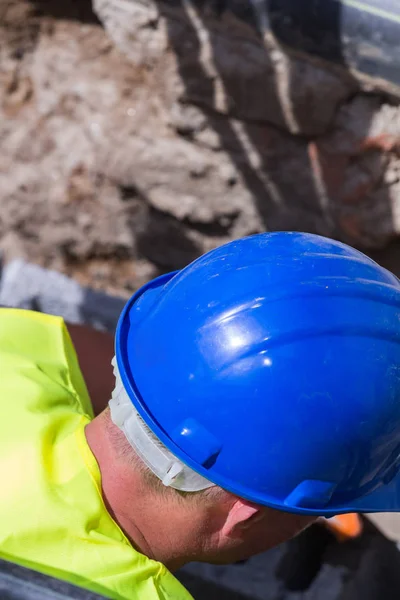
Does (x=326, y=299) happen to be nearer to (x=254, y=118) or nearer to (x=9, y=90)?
(x=254, y=118)

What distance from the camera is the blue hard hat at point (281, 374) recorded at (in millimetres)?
1305

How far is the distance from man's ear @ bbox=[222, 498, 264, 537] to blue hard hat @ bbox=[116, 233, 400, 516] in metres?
0.04

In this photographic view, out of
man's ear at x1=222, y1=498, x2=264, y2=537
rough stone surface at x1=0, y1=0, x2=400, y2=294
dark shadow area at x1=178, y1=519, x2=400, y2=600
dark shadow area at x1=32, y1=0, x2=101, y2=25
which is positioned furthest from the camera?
dark shadow area at x1=32, y1=0, x2=101, y2=25

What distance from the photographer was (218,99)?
2676mm

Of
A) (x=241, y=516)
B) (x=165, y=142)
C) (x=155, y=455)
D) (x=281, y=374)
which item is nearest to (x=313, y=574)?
(x=241, y=516)

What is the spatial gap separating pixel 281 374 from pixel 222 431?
0.15 m

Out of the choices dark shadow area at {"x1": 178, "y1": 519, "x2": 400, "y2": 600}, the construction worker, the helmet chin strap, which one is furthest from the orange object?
the helmet chin strap

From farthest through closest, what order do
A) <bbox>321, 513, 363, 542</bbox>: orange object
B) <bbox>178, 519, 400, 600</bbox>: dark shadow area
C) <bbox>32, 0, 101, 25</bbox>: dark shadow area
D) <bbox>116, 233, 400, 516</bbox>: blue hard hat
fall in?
<bbox>32, 0, 101, 25</bbox>: dark shadow area
<bbox>321, 513, 363, 542</bbox>: orange object
<bbox>178, 519, 400, 600</bbox>: dark shadow area
<bbox>116, 233, 400, 516</bbox>: blue hard hat

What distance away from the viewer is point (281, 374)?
130 cm

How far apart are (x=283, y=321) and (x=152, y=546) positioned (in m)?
0.56

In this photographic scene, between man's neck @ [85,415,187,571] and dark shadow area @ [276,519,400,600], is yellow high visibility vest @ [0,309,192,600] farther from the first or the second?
dark shadow area @ [276,519,400,600]

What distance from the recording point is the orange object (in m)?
2.25

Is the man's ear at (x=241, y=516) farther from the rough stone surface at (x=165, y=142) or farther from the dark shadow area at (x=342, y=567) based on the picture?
the rough stone surface at (x=165, y=142)

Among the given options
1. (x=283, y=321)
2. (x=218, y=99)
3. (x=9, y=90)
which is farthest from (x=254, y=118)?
(x=283, y=321)
